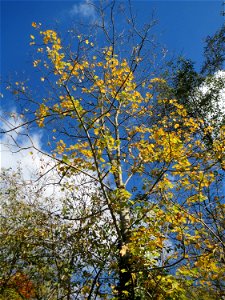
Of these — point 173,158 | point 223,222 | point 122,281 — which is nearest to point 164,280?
point 122,281

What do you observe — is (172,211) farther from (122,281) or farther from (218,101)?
(218,101)

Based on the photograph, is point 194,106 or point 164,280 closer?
point 164,280

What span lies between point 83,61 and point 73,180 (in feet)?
11.8

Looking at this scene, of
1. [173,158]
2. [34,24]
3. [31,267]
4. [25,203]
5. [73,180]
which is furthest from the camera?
[25,203]

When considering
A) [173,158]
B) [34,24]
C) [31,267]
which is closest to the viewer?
[173,158]

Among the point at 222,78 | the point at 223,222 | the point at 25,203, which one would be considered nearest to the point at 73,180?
the point at 25,203

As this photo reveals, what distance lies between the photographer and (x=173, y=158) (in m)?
6.22

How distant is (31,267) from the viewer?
991 cm

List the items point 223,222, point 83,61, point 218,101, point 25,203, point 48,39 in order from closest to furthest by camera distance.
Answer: point 48,39
point 83,61
point 223,222
point 25,203
point 218,101

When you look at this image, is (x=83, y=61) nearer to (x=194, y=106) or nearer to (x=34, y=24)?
(x=34, y=24)

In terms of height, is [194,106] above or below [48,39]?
above

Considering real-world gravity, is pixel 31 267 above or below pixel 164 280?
above

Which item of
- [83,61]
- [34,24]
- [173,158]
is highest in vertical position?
[83,61]

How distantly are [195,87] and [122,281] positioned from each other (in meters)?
11.6
